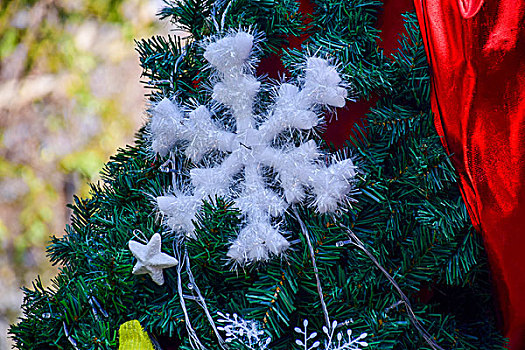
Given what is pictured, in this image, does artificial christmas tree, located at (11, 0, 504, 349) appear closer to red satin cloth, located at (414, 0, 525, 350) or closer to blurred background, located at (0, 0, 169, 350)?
red satin cloth, located at (414, 0, 525, 350)

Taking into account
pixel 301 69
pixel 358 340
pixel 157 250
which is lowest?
pixel 358 340

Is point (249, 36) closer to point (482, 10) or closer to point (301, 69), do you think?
point (301, 69)

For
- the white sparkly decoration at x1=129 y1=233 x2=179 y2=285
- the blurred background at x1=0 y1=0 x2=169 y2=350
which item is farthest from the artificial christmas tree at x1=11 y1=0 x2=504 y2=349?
the blurred background at x1=0 y1=0 x2=169 y2=350

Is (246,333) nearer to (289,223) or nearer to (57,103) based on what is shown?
(289,223)

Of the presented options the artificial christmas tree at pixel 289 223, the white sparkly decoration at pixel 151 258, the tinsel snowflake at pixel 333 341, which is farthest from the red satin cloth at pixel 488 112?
the white sparkly decoration at pixel 151 258

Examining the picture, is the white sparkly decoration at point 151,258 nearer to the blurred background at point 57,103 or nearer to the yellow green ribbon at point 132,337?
the yellow green ribbon at point 132,337

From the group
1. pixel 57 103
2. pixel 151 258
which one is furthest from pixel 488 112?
pixel 57 103

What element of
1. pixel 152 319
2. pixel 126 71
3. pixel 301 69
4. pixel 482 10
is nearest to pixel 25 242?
pixel 126 71
